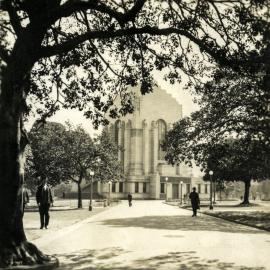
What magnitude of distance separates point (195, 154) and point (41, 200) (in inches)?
459

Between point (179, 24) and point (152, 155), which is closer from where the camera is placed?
point (179, 24)

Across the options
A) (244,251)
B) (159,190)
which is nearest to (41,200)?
(244,251)

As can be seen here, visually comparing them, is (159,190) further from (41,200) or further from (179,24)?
(179,24)

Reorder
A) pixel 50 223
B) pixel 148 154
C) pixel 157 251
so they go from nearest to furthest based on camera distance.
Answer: pixel 157 251, pixel 50 223, pixel 148 154

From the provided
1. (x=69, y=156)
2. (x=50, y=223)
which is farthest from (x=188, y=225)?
(x=69, y=156)

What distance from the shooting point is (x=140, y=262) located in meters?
10.1

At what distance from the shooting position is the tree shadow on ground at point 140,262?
9.46 m

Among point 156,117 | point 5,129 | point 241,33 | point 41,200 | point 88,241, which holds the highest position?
point 156,117

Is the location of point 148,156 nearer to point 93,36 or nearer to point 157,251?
point 157,251

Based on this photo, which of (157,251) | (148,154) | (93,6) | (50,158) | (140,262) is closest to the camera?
(93,6)

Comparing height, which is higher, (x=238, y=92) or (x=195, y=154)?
(x=238, y=92)

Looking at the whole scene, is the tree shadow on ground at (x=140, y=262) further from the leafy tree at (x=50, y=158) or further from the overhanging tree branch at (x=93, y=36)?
the leafy tree at (x=50, y=158)

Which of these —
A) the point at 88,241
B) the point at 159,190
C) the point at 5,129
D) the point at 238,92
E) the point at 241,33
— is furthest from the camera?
the point at 159,190

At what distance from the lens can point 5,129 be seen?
9500 millimetres
